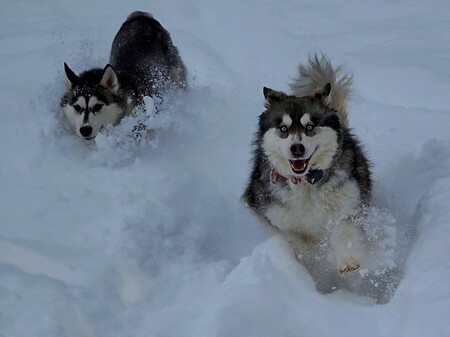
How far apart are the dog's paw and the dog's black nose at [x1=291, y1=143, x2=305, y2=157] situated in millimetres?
725

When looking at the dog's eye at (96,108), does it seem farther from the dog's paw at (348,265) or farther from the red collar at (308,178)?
the dog's paw at (348,265)

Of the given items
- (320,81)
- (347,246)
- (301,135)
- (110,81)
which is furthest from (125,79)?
(347,246)

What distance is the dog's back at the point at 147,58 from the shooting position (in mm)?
7227

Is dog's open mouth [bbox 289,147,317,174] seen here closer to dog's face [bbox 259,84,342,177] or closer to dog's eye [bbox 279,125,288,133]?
dog's face [bbox 259,84,342,177]

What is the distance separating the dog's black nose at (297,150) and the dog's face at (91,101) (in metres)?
2.90

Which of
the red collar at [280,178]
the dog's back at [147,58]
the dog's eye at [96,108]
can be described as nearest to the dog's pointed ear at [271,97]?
the red collar at [280,178]

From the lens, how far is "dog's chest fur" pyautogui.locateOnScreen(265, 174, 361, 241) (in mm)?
4262

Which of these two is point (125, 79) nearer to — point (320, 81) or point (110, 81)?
point (110, 81)

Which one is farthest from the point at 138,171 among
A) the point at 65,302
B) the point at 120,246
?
the point at 65,302

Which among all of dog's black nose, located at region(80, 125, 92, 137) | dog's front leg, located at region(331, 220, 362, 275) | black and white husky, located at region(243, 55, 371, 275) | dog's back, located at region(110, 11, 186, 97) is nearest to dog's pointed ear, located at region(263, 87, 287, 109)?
black and white husky, located at region(243, 55, 371, 275)

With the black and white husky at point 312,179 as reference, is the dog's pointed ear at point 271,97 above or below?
above

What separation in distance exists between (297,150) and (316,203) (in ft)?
1.40

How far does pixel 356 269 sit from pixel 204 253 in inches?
46.5

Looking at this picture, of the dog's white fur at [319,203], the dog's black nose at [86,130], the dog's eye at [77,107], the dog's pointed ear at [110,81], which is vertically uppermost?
the dog's white fur at [319,203]
